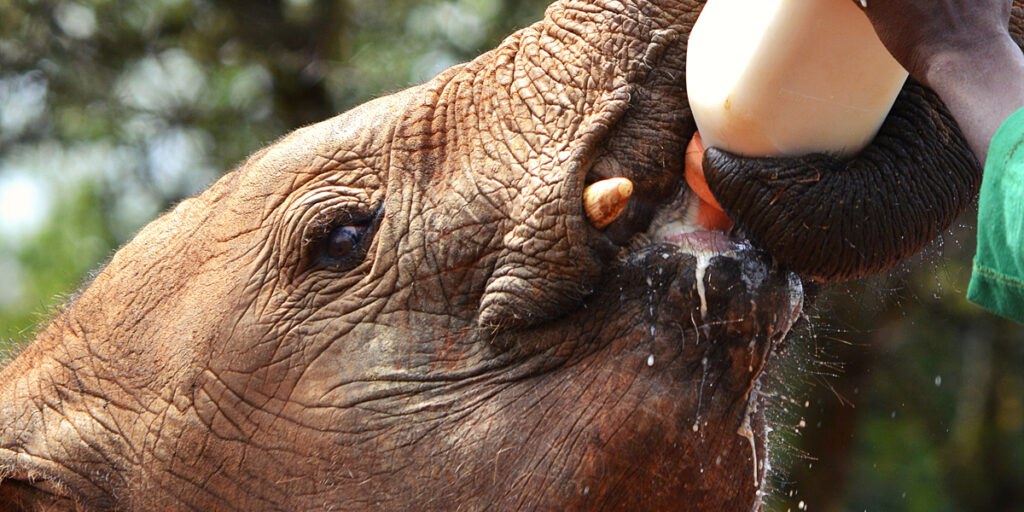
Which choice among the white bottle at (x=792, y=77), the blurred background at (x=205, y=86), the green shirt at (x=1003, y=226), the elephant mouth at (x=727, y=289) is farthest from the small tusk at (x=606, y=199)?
the blurred background at (x=205, y=86)

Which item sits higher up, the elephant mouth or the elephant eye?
the elephant eye

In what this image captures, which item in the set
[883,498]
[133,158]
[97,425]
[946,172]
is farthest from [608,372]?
[883,498]

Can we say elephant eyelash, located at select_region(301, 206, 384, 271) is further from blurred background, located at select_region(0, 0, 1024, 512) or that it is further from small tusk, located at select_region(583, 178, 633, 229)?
blurred background, located at select_region(0, 0, 1024, 512)

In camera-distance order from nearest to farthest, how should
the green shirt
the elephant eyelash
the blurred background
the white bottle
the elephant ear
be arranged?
the green shirt
the white bottle
the elephant ear
the elephant eyelash
the blurred background

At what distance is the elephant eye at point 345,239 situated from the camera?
9.31 ft

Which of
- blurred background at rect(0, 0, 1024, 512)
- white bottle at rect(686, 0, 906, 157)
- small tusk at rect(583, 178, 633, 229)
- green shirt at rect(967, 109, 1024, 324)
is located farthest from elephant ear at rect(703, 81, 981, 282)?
blurred background at rect(0, 0, 1024, 512)

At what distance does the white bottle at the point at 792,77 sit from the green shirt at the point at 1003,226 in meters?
0.51

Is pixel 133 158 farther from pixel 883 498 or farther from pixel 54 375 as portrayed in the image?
pixel 883 498

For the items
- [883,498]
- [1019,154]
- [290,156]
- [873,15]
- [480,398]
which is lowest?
[883,498]

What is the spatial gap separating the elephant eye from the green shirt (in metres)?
1.47

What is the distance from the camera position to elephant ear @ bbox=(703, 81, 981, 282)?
232 centimetres

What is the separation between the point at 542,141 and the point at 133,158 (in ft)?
25.8

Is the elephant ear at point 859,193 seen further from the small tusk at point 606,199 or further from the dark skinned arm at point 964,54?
the dark skinned arm at point 964,54

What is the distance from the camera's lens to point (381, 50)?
9.40m
